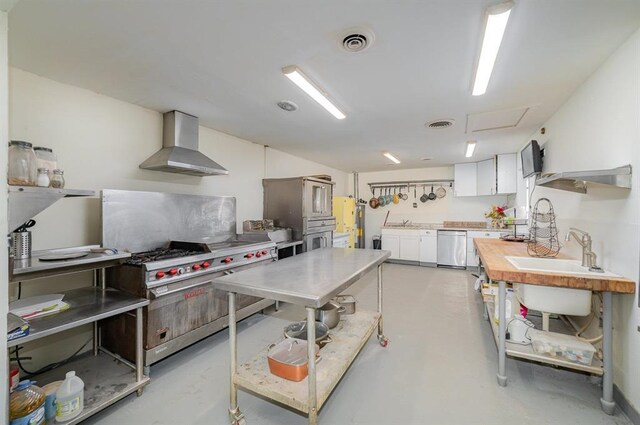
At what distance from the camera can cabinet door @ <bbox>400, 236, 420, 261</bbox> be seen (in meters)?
6.31

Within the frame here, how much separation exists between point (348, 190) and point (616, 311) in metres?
6.26

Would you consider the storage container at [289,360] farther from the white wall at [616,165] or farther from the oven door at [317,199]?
the oven door at [317,199]

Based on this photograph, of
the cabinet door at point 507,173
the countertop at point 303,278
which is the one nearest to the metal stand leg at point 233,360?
the countertop at point 303,278

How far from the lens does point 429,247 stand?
6.17m

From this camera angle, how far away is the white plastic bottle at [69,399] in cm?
154

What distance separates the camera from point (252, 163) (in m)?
4.27

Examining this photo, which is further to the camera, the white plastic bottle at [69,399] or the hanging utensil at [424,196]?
the hanging utensil at [424,196]

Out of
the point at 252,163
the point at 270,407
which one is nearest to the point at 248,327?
the point at 270,407

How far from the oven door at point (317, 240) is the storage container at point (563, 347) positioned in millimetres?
2793

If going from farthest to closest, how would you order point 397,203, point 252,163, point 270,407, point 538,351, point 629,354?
1. point 397,203
2. point 252,163
3. point 538,351
4. point 270,407
5. point 629,354

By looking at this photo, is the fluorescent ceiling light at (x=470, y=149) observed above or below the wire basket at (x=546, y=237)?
above

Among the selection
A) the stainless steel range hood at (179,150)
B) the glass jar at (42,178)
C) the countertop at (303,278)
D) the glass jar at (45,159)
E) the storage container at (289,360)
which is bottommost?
the storage container at (289,360)

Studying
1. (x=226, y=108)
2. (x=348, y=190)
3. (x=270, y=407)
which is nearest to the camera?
(x=270, y=407)

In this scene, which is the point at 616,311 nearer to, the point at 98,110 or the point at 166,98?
the point at 166,98
